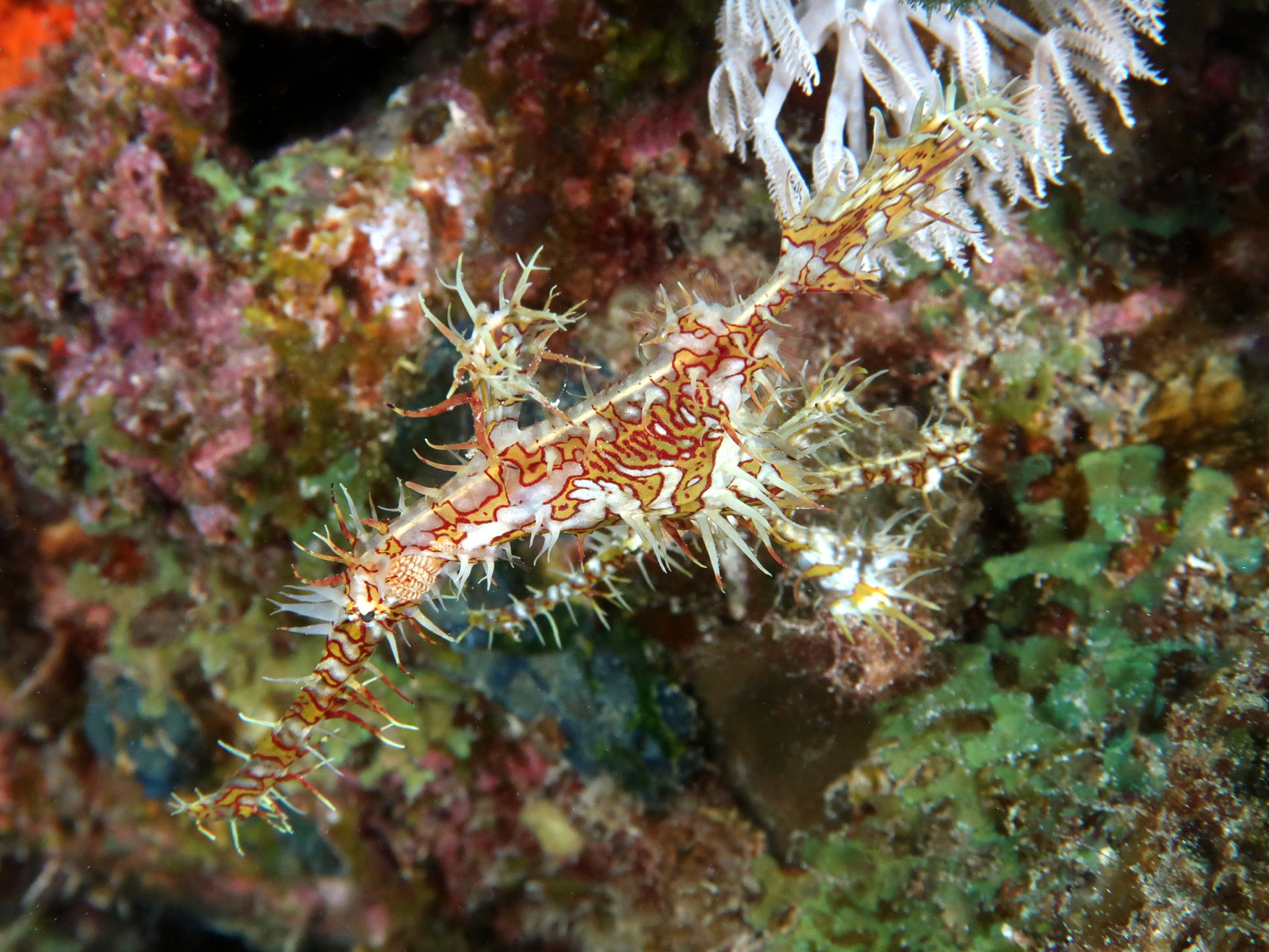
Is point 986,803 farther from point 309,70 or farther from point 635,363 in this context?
point 309,70

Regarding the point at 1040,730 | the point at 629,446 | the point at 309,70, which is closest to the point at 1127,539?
the point at 1040,730

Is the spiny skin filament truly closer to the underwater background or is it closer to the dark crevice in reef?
the underwater background

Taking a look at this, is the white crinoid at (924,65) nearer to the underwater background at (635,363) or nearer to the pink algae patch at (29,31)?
the underwater background at (635,363)

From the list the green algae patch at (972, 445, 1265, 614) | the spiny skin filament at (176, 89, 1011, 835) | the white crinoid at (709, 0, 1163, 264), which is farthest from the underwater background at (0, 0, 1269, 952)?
the spiny skin filament at (176, 89, 1011, 835)

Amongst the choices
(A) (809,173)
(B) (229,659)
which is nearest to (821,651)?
(A) (809,173)

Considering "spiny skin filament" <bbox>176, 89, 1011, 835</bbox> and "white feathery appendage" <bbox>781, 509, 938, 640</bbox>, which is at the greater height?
"spiny skin filament" <bbox>176, 89, 1011, 835</bbox>

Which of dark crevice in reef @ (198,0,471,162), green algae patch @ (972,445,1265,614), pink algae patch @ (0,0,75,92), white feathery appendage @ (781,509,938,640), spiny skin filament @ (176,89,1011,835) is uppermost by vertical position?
pink algae patch @ (0,0,75,92)
